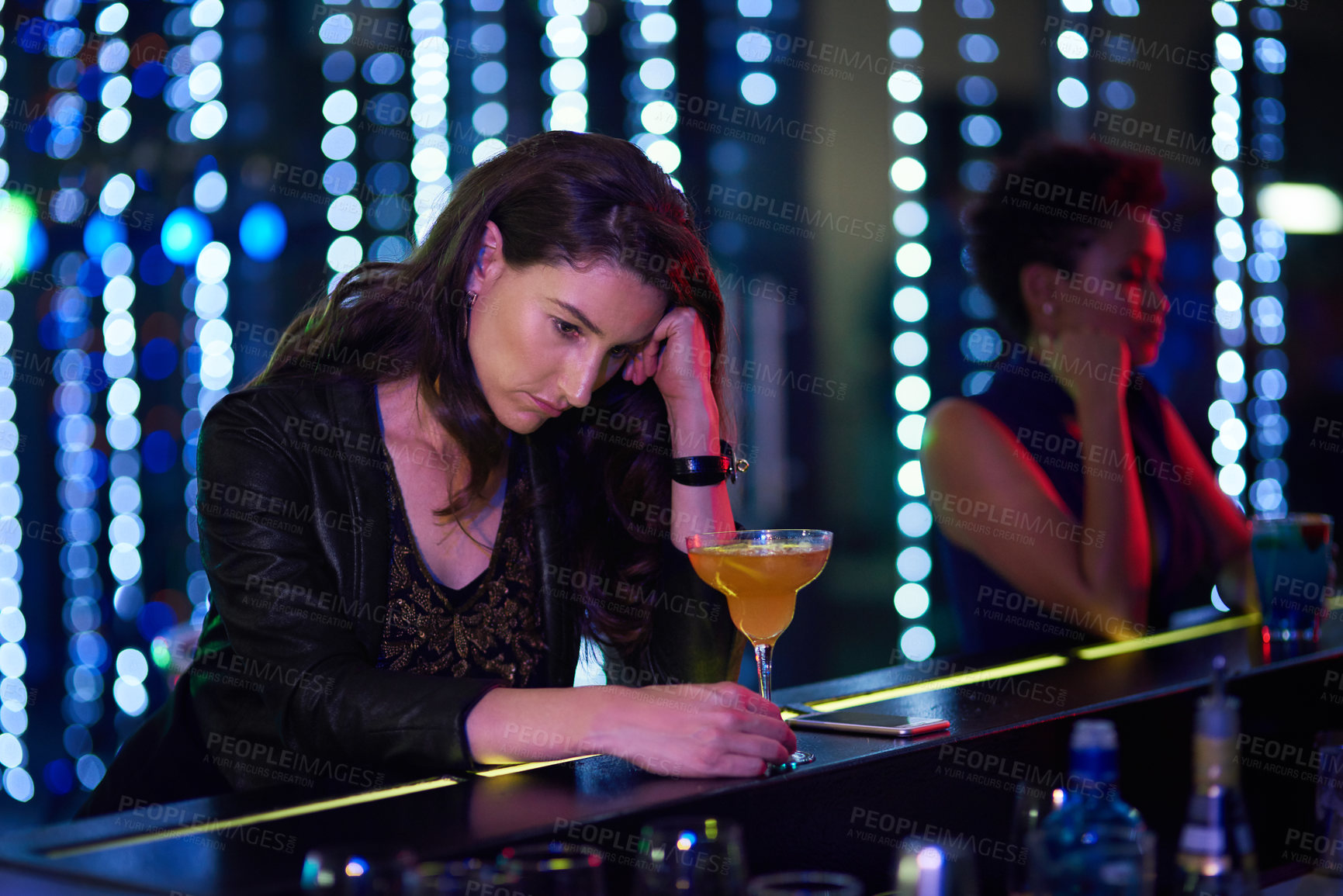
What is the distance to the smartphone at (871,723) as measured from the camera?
4.64 feet

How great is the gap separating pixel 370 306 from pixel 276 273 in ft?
10.4

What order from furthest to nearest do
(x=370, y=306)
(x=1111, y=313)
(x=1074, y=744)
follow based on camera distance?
(x=1111, y=313) < (x=370, y=306) < (x=1074, y=744)

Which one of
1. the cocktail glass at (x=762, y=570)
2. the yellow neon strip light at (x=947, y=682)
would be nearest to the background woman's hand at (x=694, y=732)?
the cocktail glass at (x=762, y=570)

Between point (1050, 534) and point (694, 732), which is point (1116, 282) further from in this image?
point (694, 732)

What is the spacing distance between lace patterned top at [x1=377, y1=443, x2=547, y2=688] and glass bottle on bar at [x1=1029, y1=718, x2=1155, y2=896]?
1.00 m

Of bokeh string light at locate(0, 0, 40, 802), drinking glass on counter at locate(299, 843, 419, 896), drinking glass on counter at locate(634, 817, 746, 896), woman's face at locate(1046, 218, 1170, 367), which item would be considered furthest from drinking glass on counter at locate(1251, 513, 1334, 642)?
bokeh string light at locate(0, 0, 40, 802)

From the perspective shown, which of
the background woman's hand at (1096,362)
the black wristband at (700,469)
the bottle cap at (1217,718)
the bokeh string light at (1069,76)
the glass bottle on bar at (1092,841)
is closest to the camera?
the glass bottle on bar at (1092,841)

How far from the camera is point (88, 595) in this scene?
4.92 meters

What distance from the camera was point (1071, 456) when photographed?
2.64 meters

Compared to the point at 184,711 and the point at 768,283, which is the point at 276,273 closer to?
the point at 768,283

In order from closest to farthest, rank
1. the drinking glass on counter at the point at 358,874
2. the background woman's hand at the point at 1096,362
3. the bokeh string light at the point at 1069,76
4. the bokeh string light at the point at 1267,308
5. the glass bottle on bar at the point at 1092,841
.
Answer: the drinking glass on counter at the point at 358,874
the glass bottle on bar at the point at 1092,841
the background woman's hand at the point at 1096,362
the bokeh string light at the point at 1267,308
the bokeh string light at the point at 1069,76

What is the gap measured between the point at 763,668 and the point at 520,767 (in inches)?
12.0

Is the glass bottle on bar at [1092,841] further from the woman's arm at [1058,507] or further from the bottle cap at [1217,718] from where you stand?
the woman's arm at [1058,507]

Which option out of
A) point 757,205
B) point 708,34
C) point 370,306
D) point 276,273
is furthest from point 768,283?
point 370,306
